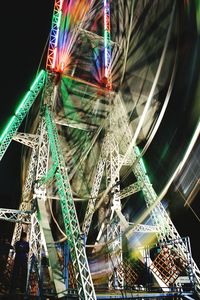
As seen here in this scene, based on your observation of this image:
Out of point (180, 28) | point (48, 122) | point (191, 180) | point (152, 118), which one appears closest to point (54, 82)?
point (48, 122)

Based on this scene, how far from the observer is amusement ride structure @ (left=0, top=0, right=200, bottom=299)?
6812 millimetres

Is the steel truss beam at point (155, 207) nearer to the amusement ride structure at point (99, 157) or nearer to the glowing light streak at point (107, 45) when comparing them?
the amusement ride structure at point (99, 157)

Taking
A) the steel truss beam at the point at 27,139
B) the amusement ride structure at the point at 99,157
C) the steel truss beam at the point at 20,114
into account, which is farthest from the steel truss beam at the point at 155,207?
the steel truss beam at the point at 20,114

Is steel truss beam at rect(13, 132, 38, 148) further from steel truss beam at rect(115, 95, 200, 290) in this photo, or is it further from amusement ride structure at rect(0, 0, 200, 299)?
steel truss beam at rect(115, 95, 200, 290)

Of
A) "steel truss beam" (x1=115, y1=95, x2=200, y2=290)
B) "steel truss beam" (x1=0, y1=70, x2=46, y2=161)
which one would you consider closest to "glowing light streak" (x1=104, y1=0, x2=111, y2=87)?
"steel truss beam" (x1=115, y1=95, x2=200, y2=290)

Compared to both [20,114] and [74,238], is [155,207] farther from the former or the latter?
[20,114]

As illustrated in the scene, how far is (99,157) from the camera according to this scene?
483 inches

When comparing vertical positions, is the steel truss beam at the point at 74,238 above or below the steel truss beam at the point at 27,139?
below

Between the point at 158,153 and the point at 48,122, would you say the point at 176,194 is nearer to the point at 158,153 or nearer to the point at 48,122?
the point at 158,153

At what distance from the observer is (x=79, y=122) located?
13516 mm

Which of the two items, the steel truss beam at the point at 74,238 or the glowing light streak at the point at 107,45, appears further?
the glowing light streak at the point at 107,45

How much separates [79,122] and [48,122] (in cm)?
432

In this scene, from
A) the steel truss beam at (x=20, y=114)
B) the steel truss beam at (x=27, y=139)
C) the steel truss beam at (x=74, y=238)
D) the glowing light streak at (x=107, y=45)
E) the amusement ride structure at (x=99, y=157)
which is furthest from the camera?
the glowing light streak at (x=107, y=45)

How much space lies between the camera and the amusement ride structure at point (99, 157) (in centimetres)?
681
